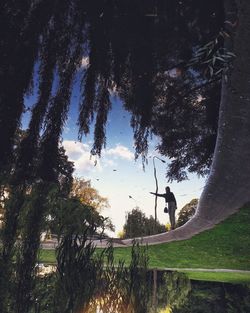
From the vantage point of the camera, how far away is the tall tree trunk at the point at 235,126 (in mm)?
3484

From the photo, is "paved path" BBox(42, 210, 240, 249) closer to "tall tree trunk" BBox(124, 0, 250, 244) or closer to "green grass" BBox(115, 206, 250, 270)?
"green grass" BBox(115, 206, 250, 270)

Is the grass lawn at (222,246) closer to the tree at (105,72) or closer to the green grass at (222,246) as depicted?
the green grass at (222,246)

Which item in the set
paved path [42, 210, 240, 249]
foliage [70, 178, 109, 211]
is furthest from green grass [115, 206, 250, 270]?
foliage [70, 178, 109, 211]

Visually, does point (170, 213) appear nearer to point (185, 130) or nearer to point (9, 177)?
point (185, 130)

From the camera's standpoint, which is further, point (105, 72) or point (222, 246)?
point (222, 246)

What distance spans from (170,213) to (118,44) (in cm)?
493

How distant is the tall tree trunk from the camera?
3.48 metres

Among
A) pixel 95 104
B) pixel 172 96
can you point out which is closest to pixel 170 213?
pixel 172 96

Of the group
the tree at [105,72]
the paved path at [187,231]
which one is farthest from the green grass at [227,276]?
the tree at [105,72]

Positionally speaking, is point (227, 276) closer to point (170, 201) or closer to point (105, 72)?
point (170, 201)

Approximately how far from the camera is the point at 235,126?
11.5 feet

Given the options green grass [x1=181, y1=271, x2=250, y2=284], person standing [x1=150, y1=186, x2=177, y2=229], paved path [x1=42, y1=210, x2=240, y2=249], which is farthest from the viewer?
green grass [x1=181, y1=271, x2=250, y2=284]

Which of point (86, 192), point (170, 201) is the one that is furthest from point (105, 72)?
point (86, 192)

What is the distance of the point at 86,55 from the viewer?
16.9 feet
